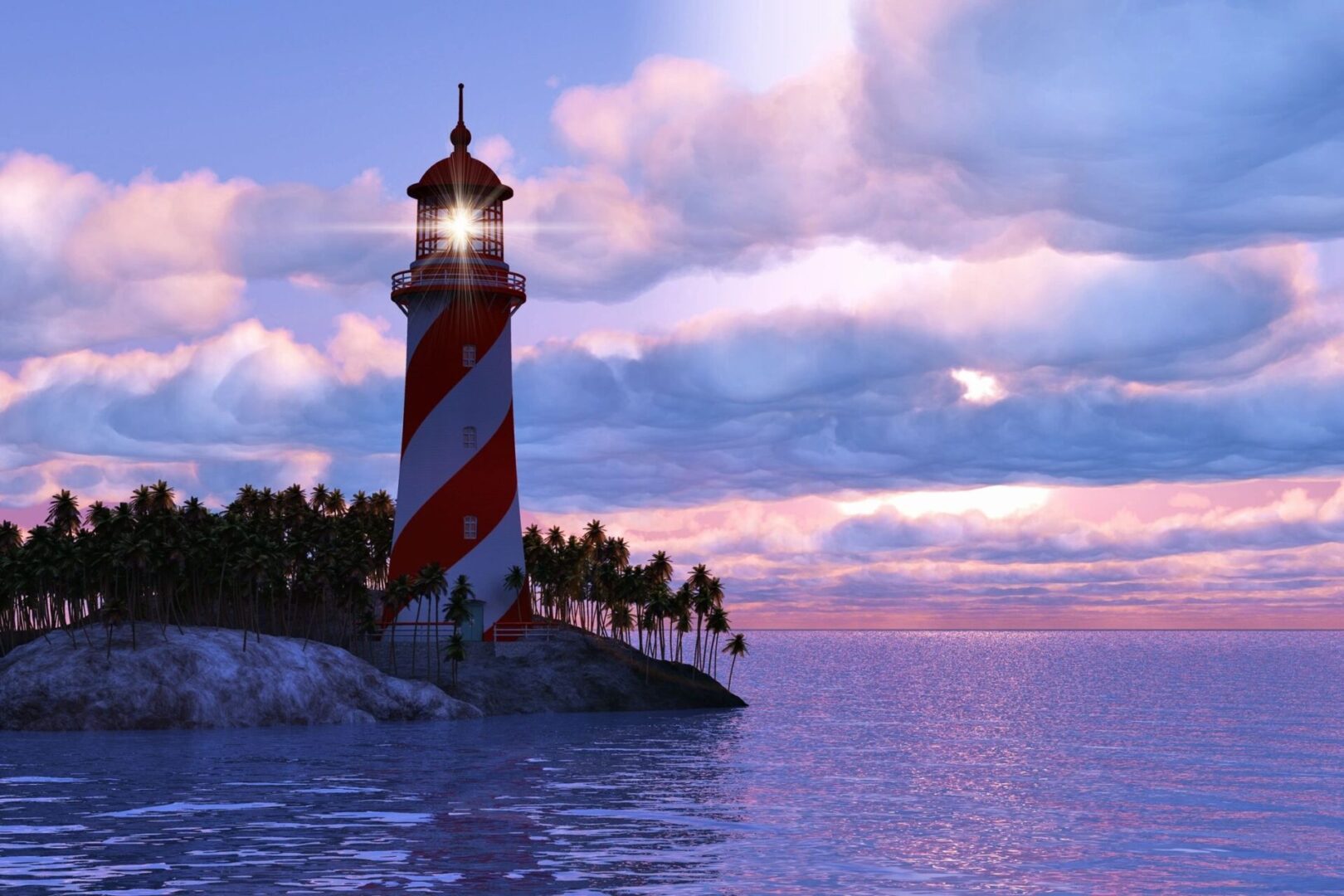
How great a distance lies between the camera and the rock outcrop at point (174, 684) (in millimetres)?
74875

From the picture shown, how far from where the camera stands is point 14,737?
233 ft

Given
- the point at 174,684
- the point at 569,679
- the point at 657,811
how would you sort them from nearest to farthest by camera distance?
the point at 657,811, the point at 174,684, the point at 569,679

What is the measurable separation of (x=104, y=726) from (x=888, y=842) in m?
48.7

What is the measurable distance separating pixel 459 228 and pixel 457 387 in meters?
9.94

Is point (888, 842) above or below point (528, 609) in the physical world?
below

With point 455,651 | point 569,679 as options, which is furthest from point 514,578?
point 569,679

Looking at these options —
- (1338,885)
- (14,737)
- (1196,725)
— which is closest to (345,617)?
(14,737)

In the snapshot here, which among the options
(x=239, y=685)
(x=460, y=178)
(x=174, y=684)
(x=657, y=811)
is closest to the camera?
(x=657, y=811)

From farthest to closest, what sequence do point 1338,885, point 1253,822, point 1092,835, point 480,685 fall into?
point 480,685, point 1253,822, point 1092,835, point 1338,885

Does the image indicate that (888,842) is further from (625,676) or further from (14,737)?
(625,676)

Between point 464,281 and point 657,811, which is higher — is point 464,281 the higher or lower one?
the higher one

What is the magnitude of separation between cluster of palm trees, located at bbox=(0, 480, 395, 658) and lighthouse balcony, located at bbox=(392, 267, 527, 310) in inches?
724

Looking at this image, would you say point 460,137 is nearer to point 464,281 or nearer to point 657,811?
point 464,281

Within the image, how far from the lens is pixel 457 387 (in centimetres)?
8794
